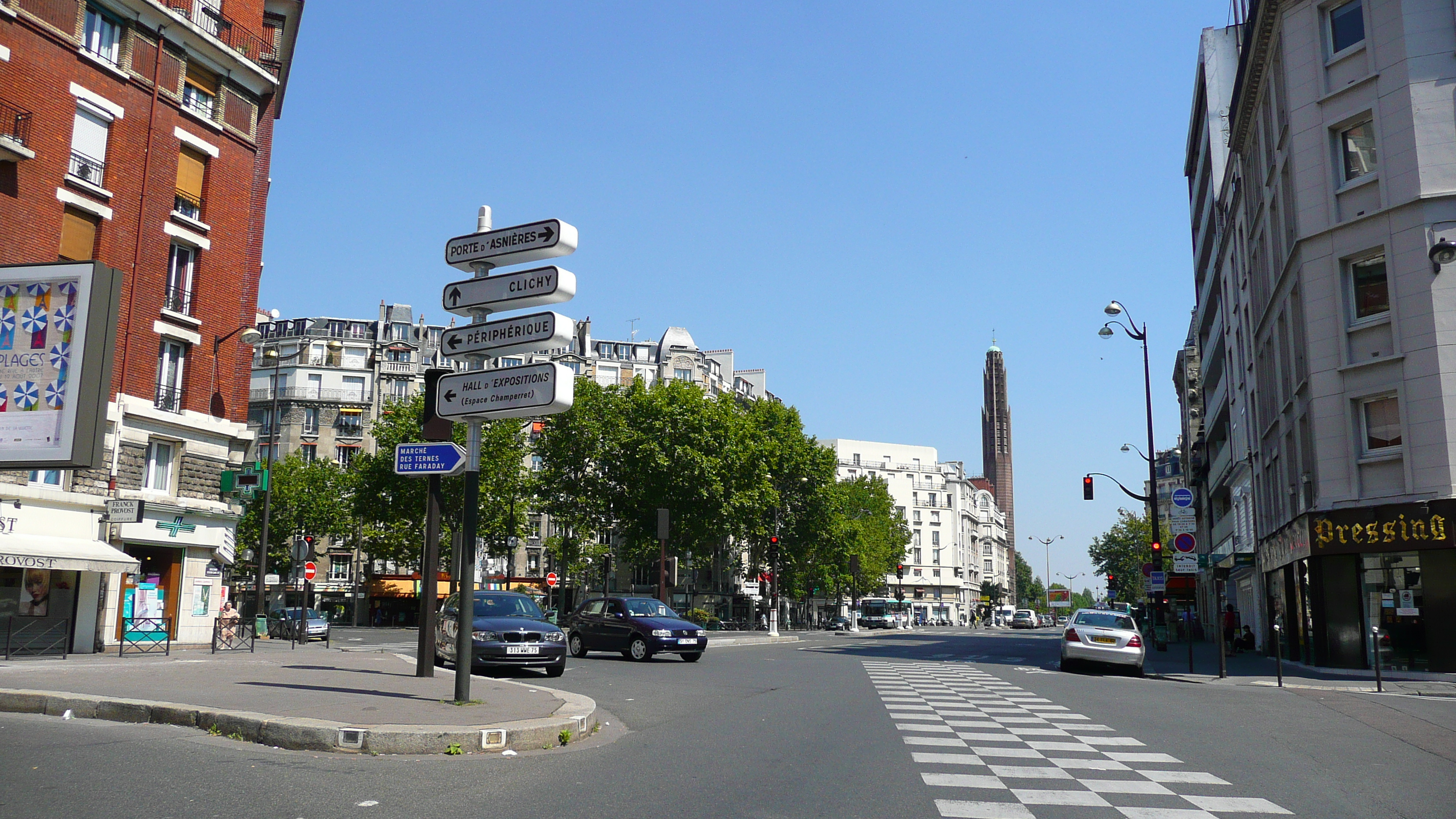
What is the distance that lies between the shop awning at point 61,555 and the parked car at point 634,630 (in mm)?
9832

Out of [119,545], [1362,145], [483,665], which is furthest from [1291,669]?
[119,545]

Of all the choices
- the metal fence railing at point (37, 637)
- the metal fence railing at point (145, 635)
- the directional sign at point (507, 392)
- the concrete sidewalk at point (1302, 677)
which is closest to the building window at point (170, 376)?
the metal fence railing at point (145, 635)

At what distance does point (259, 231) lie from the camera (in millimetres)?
32562

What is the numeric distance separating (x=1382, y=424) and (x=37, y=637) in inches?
1135

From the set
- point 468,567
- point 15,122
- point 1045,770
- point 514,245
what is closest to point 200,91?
point 15,122

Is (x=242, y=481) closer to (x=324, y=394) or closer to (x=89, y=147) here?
(x=89, y=147)

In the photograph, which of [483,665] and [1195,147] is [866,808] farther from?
[1195,147]

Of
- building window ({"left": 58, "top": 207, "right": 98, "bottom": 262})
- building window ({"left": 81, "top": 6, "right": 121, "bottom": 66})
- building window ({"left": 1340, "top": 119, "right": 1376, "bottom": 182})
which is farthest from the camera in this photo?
building window ({"left": 81, "top": 6, "right": 121, "bottom": 66})

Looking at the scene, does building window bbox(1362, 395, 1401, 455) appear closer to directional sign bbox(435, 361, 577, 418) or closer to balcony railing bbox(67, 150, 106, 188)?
directional sign bbox(435, 361, 577, 418)

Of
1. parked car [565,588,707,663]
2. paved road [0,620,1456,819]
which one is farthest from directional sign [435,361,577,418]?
parked car [565,588,707,663]

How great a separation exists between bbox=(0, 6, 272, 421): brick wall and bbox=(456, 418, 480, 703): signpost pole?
1663 centimetres

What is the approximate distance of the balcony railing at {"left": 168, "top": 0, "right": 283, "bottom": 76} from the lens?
1087 inches

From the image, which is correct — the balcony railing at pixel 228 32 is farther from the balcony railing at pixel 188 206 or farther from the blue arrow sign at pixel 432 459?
the blue arrow sign at pixel 432 459

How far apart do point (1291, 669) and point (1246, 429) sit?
17.1m
